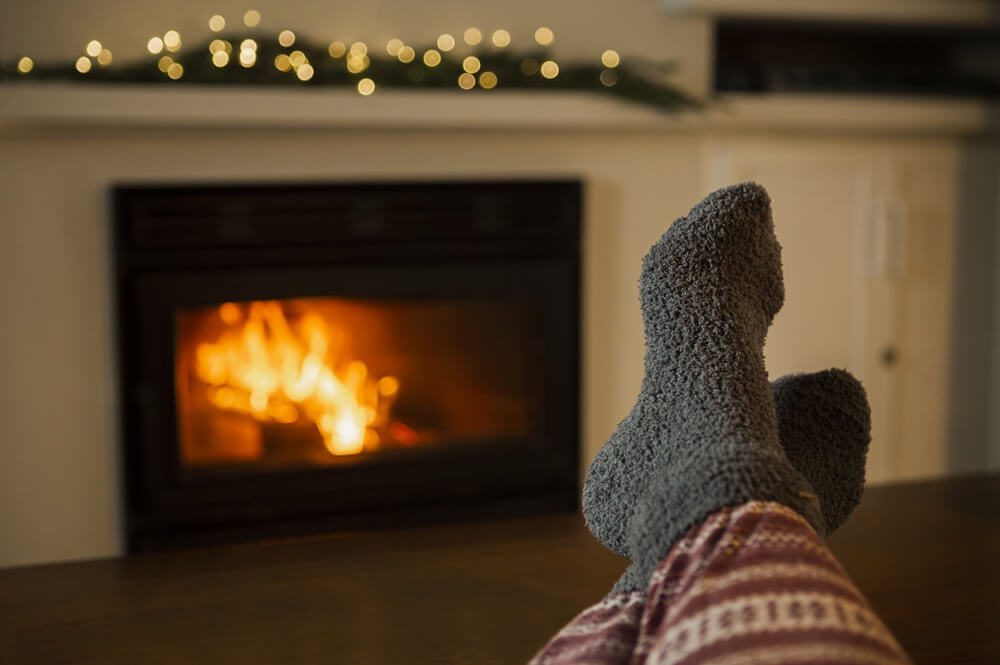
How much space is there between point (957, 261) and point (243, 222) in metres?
1.57

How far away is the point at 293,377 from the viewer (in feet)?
7.64

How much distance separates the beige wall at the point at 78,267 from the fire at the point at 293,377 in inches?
8.6

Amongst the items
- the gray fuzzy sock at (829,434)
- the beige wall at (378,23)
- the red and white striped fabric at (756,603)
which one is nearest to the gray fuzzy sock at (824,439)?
the gray fuzzy sock at (829,434)

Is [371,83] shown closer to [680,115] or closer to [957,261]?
[680,115]

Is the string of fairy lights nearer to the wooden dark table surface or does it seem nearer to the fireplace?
the fireplace

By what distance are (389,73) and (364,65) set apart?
4 cm

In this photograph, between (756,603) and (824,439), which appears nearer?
(756,603)

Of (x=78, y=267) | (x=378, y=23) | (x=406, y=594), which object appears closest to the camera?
(x=406, y=594)

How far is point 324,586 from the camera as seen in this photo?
4.31ft

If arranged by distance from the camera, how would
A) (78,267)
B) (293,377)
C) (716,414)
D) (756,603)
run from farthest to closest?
→ (293,377) < (78,267) < (716,414) < (756,603)

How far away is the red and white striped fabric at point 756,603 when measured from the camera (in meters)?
0.61

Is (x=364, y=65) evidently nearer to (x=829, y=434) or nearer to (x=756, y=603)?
(x=829, y=434)

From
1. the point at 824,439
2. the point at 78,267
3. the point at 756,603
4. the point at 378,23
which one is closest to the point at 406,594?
the point at 824,439

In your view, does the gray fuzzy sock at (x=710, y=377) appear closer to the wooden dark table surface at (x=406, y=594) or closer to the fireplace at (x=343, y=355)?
the wooden dark table surface at (x=406, y=594)
